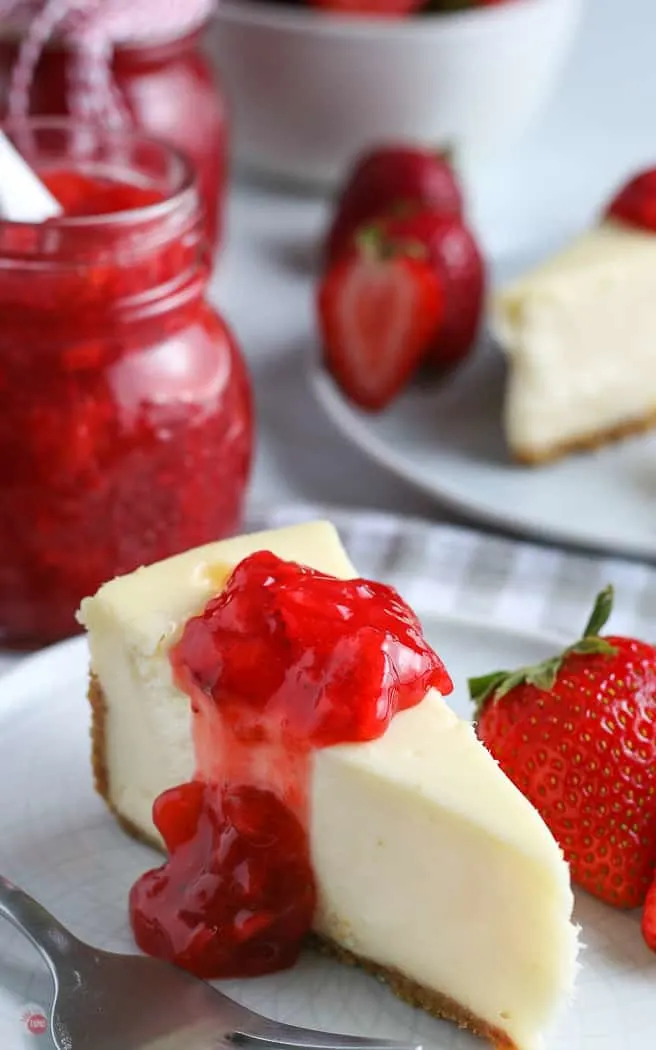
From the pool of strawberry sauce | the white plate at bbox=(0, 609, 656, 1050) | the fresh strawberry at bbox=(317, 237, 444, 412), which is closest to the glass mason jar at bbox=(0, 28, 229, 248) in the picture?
the fresh strawberry at bbox=(317, 237, 444, 412)

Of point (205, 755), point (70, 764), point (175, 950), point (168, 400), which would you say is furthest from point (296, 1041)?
point (168, 400)

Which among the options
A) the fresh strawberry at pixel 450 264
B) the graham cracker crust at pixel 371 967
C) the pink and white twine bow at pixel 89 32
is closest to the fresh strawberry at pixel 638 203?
the fresh strawberry at pixel 450 264

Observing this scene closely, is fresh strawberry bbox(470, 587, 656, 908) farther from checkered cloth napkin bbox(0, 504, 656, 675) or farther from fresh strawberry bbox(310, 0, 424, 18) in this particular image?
fresh strawberry bbox(310, 0, 424, 18)

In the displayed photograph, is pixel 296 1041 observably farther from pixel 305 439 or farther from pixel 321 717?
pixel 305 439

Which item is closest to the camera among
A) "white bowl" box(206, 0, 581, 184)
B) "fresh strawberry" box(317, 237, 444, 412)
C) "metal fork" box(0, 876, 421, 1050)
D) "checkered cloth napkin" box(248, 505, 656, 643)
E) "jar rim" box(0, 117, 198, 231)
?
"metal fork" box(0, 876, 421, 1050)

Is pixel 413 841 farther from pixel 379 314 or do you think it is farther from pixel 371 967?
pixel 379 314

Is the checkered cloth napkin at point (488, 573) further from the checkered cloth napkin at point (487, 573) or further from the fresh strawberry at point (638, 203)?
the fresh strawberry at point (638, 203)
